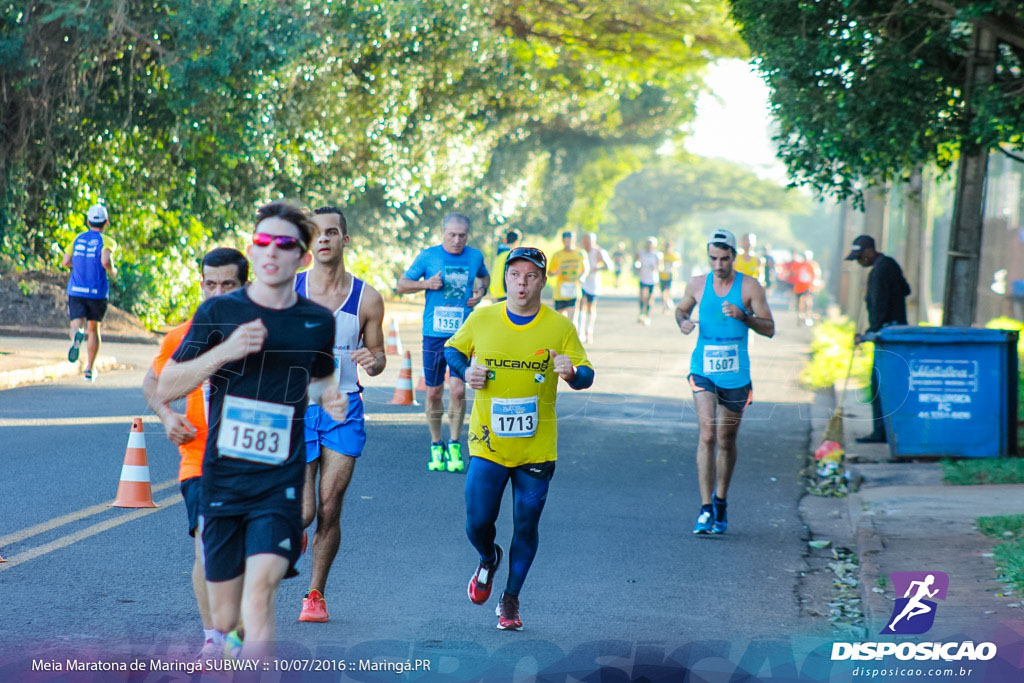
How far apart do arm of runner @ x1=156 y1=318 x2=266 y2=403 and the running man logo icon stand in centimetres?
343

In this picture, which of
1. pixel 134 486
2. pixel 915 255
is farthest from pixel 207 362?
pixel 915 255

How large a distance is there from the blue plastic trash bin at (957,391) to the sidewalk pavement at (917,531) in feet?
0.93

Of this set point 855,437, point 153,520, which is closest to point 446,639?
point 153,520

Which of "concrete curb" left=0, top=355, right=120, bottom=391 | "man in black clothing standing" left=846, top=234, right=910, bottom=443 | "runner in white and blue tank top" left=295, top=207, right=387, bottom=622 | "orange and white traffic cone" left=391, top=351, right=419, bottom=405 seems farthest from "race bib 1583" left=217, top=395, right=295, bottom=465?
"concrete curb" left=0, top=355, right=120, bottom=391

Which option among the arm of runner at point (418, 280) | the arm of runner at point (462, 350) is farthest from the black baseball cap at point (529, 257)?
the arm of runner at point (418, 280)

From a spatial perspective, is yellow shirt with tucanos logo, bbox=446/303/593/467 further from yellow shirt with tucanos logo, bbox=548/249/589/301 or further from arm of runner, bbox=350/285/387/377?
yellow shirt with tucanos logo, bbox=548/249/589/301

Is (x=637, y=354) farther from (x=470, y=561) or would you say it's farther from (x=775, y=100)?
(x=470, y=561)

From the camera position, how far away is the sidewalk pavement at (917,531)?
6.37 metres

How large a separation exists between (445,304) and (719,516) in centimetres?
292

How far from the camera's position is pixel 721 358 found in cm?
838

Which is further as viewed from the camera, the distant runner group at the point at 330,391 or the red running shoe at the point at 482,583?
the red running shoe at the point at 482,583

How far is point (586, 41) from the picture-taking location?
99.0 ft

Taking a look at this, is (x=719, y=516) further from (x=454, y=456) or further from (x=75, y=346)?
(x=75, y=346)

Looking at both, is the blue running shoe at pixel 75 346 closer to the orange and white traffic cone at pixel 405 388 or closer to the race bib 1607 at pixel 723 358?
the orange and white traffic cone at pixel 405 388
